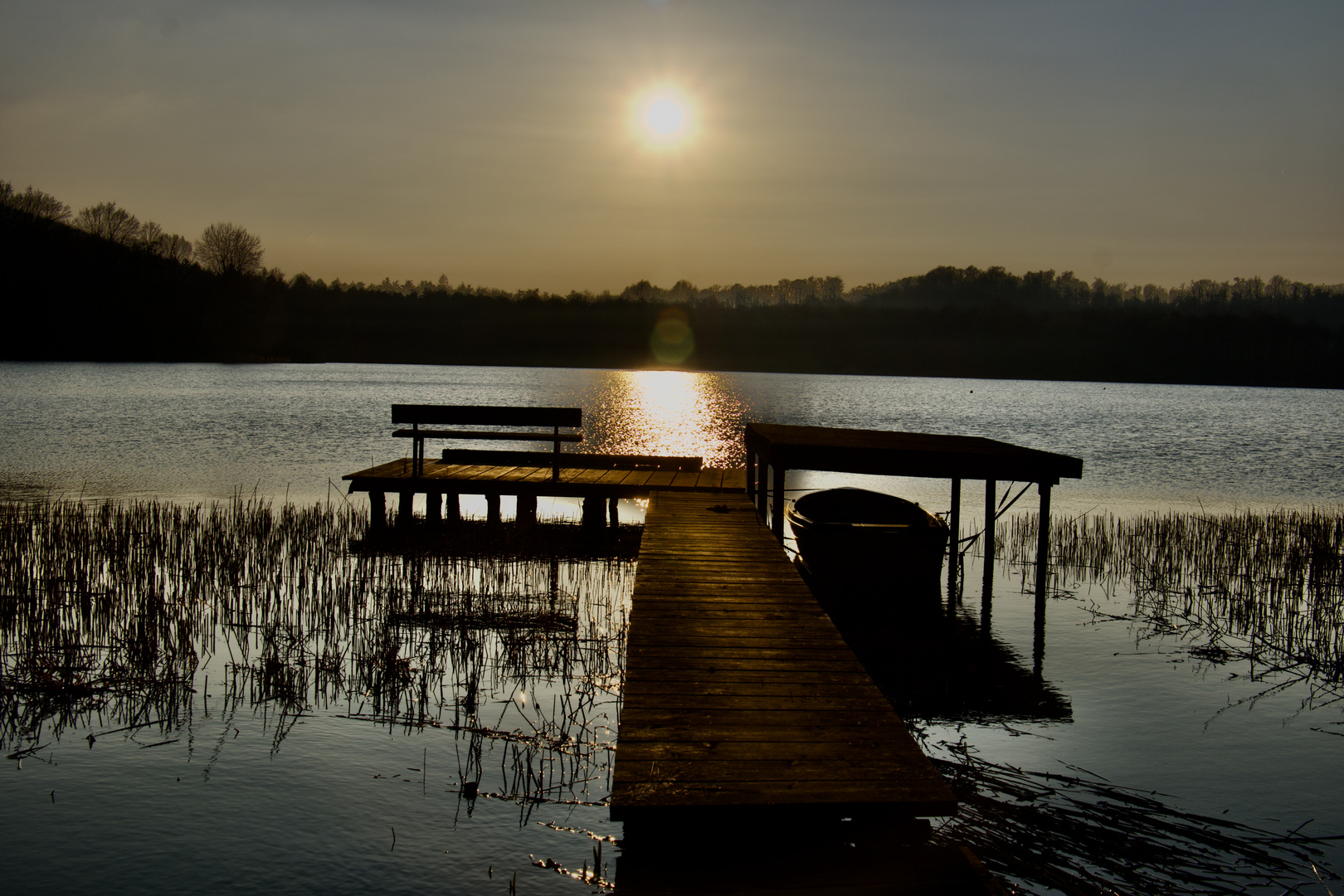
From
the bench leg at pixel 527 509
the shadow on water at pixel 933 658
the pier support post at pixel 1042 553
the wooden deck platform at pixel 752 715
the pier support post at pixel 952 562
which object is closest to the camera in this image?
the wooden deck platform at pixel 752 715

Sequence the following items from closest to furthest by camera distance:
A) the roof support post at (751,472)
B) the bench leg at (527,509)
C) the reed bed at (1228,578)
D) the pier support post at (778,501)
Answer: the reed bed at (1228,578)
the pier support post at (778,501)
the bench leg at (527,509)
the roof support post at (751,472)

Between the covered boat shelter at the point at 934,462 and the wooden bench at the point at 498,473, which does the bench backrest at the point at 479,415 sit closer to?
the wooden bench at the point at 498,473

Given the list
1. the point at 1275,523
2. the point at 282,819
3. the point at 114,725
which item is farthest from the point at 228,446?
the point at 1275,523

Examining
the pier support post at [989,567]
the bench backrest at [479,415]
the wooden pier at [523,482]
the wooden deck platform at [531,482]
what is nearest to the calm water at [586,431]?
the wooden pier at [523,482]

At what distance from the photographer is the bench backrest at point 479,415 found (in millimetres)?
15008

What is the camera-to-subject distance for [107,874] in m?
4.71

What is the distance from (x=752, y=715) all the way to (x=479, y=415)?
1150 cm

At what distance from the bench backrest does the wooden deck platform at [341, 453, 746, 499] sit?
1005 mm

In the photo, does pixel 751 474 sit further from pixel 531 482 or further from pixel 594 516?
pixel 531 482

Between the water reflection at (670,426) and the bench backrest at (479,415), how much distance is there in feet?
22.2

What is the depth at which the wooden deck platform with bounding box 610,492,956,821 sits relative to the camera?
12.3 feet

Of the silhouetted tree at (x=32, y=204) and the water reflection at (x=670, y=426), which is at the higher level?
the silhouetted tree at (x=32, y=204)

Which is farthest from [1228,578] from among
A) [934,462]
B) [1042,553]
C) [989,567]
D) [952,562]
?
[934,462]

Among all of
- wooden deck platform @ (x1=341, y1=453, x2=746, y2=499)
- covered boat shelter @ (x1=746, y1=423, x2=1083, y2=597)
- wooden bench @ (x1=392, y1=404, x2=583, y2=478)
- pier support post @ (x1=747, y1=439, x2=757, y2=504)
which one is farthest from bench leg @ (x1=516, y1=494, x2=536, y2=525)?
covered boat shelter @ (x1=746, y1=423, x2=1083, y2=597)
